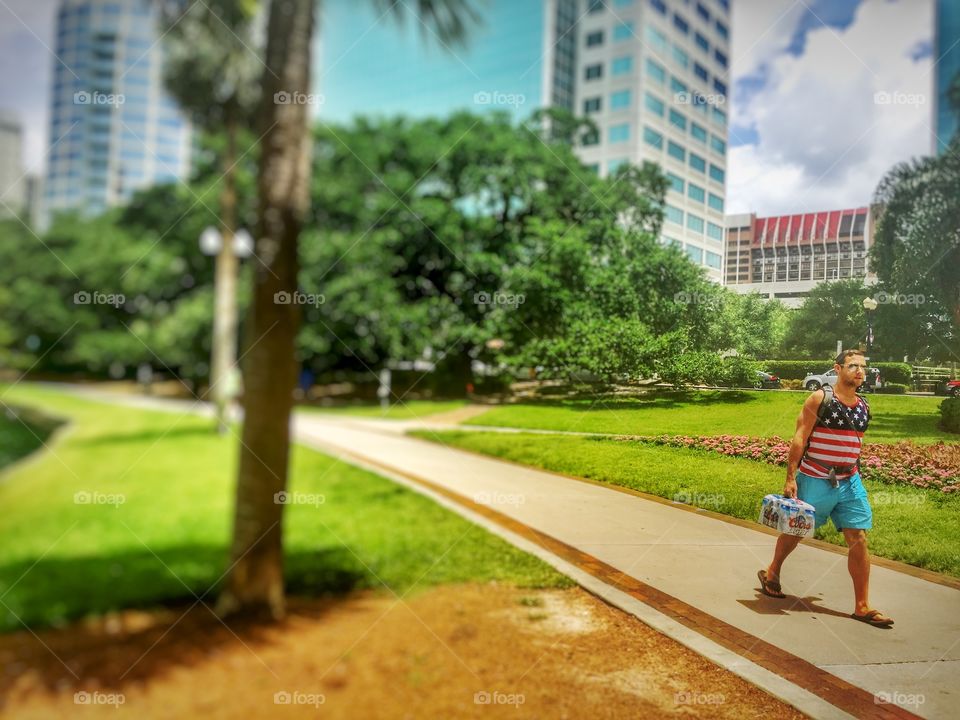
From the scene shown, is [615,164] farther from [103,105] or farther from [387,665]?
[103,105]

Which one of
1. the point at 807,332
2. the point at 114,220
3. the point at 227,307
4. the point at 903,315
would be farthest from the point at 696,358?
the point at 227,307

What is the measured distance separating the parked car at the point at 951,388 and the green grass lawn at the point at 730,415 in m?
0.05

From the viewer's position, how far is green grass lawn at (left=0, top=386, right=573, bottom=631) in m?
3.93

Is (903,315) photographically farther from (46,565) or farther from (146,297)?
(146,297)

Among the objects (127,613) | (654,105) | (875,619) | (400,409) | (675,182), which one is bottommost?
(127,613)

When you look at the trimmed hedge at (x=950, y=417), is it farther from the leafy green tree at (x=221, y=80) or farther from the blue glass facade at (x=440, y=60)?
the leafy green tree at (x=221, y=80)

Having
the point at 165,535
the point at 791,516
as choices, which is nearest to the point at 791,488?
the point at 791,516

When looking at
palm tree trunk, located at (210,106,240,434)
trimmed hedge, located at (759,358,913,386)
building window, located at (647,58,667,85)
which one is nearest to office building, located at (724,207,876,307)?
trimmed hedge, located at (759,358,913,386)

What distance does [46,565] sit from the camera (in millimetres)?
4273

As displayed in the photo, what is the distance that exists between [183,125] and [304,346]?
9.32 ft

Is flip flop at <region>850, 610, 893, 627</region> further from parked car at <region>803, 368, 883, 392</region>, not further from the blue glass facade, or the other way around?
the blue glass facade

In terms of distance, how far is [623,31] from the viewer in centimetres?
322

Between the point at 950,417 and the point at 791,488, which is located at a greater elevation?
the point at 950,417

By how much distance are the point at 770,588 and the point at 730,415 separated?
2.17 feet
